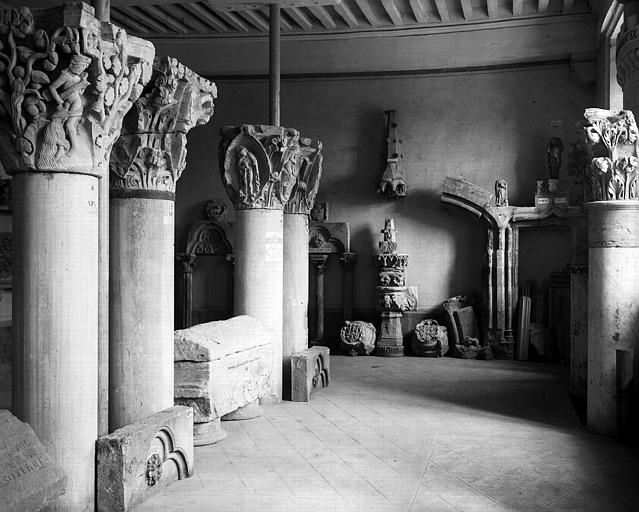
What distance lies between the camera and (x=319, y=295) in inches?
515

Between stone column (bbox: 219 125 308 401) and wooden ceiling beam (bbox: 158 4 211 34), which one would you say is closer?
stone column (bbox: 219 125 308 401)

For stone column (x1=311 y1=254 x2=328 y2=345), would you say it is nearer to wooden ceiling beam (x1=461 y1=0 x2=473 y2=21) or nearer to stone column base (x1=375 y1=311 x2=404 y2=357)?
stone column base (x1=375 y1=311 x2=404 y2=357)

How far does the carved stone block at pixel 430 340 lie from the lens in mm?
12000

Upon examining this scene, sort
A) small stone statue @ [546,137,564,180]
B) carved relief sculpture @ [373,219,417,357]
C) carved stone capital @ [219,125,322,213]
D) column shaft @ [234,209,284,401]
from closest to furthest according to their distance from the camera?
carved stone capital @ [219,125,322,213]
column shaft @ [234,209,284,401]
small stone statue @ [546,137,564,180]
carved relief sculpture @ [373,219,417,357]

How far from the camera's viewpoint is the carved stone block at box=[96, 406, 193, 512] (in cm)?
454

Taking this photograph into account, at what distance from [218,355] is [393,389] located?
336 cm

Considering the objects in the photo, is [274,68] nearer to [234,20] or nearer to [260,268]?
[260,268]

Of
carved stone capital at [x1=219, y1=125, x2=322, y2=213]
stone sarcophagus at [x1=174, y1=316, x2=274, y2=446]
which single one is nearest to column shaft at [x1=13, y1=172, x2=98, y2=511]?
stone sarcophagus at [x1=174, y1=316, x2=274, y2=446]

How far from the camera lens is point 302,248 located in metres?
9.19

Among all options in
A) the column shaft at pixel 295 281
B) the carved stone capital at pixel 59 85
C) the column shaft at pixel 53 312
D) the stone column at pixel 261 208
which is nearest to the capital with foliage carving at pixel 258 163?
the stone column at pixel 261 208

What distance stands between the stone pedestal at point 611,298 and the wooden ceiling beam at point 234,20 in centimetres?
792

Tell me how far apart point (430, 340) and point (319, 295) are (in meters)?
2.24

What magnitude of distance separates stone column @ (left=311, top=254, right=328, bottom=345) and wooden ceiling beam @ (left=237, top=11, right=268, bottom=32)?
167 inches

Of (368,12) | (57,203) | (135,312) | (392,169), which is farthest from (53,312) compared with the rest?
(368,12)
